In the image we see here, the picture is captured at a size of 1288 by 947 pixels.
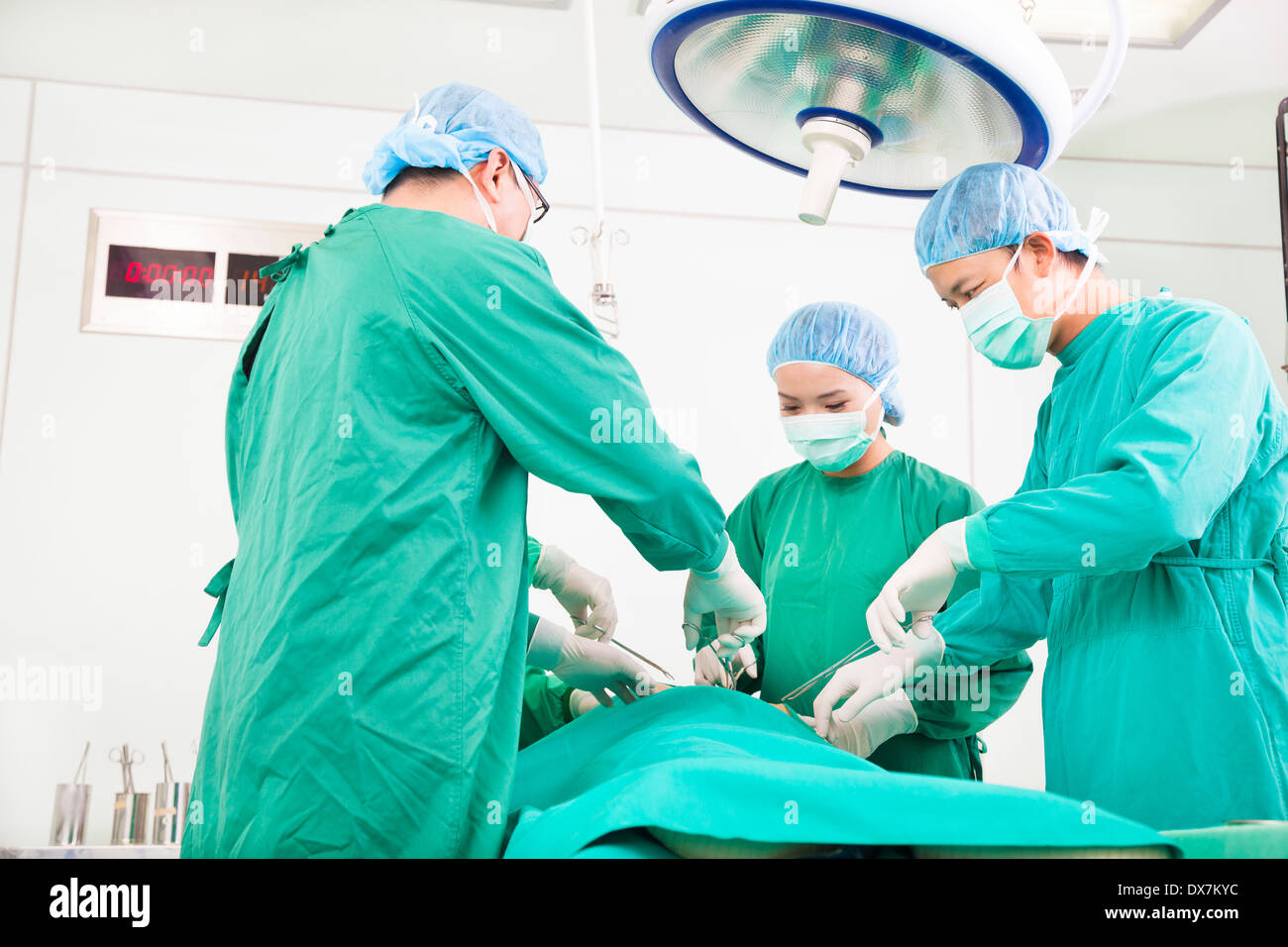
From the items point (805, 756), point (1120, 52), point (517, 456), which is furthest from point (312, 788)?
point (1120, 52)

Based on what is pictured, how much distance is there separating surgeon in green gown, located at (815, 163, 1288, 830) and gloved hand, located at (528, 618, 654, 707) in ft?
0.97

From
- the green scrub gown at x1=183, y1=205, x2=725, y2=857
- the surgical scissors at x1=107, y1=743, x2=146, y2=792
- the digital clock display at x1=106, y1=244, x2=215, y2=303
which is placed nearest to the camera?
the green scrub gown at x1=183, y1=205, x2=725, y2=857

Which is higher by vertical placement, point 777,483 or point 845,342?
point 845,342

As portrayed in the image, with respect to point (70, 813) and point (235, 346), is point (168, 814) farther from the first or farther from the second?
point (235, 346)

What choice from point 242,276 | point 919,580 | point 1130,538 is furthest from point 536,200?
point 242,276

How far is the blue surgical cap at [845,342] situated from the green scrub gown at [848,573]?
0.63ft

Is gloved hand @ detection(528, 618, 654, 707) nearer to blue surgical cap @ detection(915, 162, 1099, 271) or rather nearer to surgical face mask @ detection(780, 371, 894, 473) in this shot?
surgical face mask @ detection(780, 371, 894, 473)

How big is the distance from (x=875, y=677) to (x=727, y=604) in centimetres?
24

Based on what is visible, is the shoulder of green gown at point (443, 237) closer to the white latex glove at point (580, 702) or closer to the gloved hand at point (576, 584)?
the gloved hand at point (576, 584)

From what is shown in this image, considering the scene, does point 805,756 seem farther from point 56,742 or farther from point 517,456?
point 56,742

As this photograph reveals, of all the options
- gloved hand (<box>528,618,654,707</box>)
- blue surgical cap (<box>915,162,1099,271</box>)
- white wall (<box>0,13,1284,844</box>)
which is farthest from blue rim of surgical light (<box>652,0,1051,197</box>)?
white wall (<box>0,13,1284,844</box>)

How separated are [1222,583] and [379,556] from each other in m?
1.08

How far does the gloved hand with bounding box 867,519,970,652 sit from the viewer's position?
1.50 meters

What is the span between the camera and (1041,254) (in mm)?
1709
